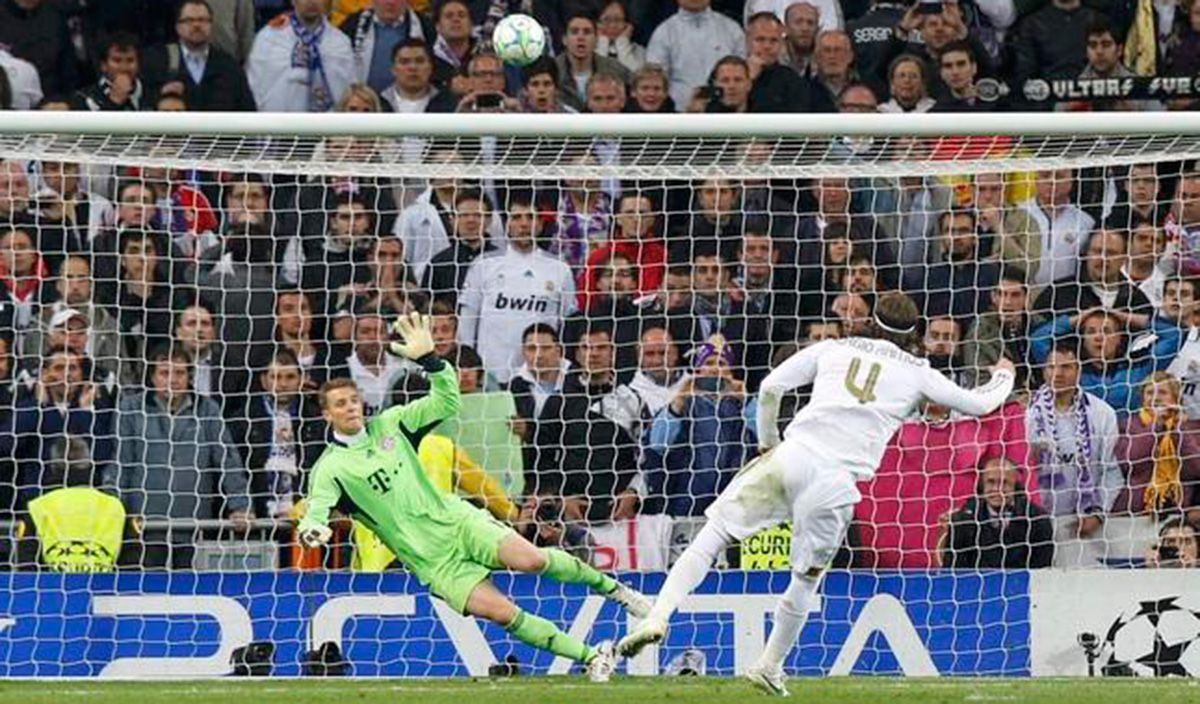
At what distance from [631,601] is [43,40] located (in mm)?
6244

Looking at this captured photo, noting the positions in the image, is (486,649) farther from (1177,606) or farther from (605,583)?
(1177,606)

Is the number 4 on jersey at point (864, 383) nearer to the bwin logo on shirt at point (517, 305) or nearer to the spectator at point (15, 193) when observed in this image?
the bwin logo on shirt at point (517, 305)

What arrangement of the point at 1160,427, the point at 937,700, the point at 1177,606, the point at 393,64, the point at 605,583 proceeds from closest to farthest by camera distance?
the point at 937,700, the point at 605,583, the point at 1177,606, the point at 1160,427, the point at 393,64

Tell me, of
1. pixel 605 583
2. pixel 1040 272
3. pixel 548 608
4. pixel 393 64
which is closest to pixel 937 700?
pixel 605 583

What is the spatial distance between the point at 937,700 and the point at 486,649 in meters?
3.02

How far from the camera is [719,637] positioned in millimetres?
12891

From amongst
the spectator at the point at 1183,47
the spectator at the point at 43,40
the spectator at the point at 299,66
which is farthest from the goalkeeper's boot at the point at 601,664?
the spectator at the point at 1183,47

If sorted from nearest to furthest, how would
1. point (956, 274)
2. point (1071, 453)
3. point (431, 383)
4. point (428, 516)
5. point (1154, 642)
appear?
1. point (431, 383)
2. point (428, 516)
3. point (1154, 642)
4. point (1071, 453)
5. point (956, 274)

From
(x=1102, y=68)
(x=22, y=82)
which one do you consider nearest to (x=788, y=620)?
(x=1102, y=68)

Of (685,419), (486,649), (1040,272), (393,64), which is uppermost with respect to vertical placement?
(393,64)

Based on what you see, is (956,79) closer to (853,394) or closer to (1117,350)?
(1117,350)

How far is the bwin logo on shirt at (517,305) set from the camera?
1403cm

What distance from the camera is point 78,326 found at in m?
13.6

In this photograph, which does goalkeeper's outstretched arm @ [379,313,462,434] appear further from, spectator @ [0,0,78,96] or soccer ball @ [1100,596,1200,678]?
spectator @ [0,0,78,96]
